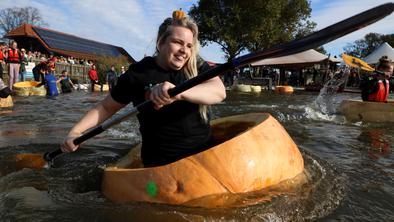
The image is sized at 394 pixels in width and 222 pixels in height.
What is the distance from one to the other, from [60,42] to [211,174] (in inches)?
1408

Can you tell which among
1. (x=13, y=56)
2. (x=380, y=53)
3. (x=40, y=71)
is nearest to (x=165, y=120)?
(x=13, y=56)

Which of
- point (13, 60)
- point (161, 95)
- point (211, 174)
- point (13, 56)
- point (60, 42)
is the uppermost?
point (60, 42)

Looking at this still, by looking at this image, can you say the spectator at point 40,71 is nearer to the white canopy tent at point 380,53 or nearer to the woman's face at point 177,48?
the woman's face at point 177,48

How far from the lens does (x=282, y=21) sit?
31.3 meters

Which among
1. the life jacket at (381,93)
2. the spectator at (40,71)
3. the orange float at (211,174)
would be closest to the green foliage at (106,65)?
the spectator at (40,71)

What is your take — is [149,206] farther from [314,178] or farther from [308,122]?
[308,122]

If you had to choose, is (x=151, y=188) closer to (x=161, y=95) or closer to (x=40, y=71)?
(x=161, y=95)

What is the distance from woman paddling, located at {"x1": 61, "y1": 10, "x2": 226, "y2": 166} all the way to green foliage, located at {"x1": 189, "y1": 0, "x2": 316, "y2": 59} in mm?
26758

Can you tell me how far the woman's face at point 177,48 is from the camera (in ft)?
7.89

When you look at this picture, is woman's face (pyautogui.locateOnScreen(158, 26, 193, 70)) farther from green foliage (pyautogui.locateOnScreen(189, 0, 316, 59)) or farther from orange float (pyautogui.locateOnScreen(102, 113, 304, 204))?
green foliage (pyautogui.locateOnScreen(189, 0, 316, 59))

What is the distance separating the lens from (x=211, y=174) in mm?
2221

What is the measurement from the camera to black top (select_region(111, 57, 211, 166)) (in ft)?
8.02

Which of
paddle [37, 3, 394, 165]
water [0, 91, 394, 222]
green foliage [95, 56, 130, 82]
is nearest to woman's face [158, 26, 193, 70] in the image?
paddle [37, 3, 394, 165]

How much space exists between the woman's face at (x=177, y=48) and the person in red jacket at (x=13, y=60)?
1191 centimetres
